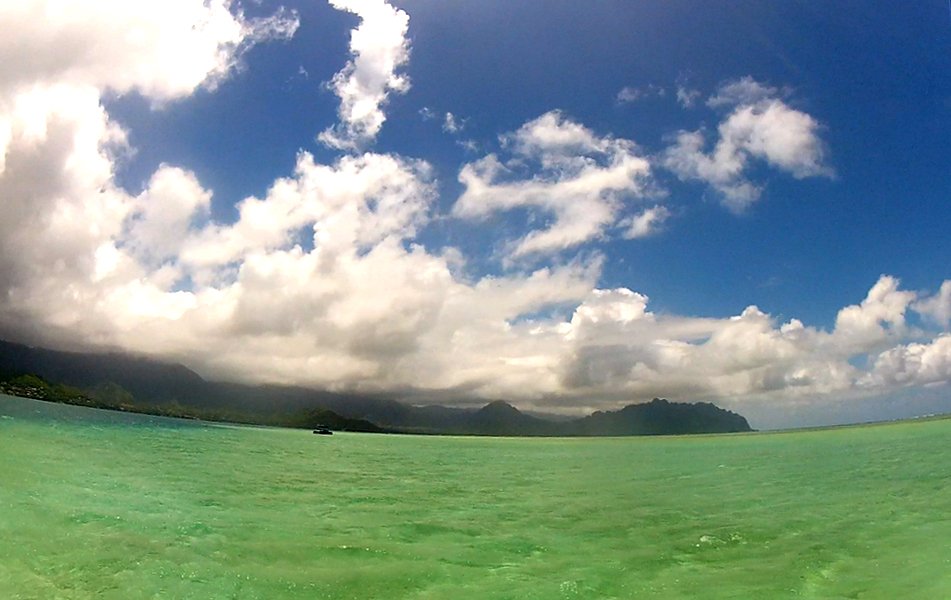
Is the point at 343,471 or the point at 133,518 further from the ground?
the point at 133,518

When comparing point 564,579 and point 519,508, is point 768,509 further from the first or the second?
point 564,579

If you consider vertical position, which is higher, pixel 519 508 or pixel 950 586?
pixel 950 586

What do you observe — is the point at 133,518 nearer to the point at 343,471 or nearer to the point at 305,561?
the point at 305,561

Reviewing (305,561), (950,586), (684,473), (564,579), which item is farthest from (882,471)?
(305,561)

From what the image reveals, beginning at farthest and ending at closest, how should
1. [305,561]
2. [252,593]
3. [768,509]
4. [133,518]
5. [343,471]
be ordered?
[343,471] → [768,509] → [133,518] → [305,561] → [252,593]

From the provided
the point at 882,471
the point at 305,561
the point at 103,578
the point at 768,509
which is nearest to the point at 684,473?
the point at 882,471

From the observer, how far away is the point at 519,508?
41.1 metres

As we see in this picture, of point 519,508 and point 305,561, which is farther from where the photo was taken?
point 519,508

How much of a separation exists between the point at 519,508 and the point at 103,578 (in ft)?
90.4

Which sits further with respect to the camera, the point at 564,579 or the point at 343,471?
the point at 343,471

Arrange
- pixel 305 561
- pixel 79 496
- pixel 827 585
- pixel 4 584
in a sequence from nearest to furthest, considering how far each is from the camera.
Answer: pixel 4 584 < pixel 827 585 < pixel 305 561 < pixel 79 496

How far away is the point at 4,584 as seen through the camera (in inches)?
685

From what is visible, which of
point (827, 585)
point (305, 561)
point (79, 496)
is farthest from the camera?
point (79, 496)

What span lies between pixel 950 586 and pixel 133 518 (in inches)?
1372
